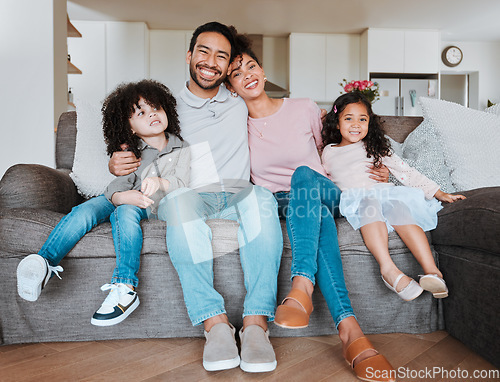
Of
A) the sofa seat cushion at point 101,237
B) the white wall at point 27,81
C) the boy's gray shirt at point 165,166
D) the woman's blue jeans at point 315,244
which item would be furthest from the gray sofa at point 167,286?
the white wall at point 27,81

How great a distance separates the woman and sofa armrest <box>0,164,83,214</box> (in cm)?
77

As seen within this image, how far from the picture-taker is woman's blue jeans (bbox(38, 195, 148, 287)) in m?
1.25

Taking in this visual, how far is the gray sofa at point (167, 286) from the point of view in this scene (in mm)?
1301

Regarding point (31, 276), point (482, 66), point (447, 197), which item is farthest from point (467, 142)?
point (482, 66)

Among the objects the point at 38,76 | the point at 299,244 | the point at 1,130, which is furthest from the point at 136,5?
the point at 299,244

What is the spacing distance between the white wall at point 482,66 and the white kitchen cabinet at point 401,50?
35.3 inches

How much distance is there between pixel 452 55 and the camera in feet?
22.7

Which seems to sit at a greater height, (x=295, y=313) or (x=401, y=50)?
(x=401, y=50)

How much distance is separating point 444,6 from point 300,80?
212 cm

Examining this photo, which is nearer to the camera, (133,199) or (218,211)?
(133,199)

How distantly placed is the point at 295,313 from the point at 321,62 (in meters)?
5.84

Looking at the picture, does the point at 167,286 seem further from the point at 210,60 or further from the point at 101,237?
the point at 210,60

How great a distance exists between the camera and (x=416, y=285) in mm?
1240

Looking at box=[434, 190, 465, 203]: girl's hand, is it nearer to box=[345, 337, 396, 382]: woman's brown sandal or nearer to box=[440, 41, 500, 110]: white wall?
box=[345, 337, 396, 382]: woman's brown sandal
